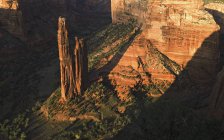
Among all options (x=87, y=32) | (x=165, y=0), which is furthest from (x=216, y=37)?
(x=87, y=32)

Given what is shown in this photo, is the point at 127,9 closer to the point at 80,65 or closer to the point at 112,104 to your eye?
the point at 80,65

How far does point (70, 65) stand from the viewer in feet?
229

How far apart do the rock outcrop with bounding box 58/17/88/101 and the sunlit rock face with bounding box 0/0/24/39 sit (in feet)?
110

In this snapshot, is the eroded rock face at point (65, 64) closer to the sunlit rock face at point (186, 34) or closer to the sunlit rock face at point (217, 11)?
the sunlit rock face at point (186, 34)

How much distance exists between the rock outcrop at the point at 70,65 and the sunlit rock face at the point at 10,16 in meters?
33.7

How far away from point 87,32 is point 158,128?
262 feet

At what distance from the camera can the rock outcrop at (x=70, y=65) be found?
69.1 meters

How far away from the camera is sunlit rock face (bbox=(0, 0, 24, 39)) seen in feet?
320

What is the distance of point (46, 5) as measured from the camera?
122438mm

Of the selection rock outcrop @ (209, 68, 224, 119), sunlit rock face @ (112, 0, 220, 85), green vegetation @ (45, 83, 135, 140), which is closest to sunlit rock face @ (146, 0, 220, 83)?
sunlit rock face @ (112, 0, 220, 85)

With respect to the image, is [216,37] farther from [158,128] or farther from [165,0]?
[158,128]

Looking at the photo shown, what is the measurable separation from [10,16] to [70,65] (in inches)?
1453

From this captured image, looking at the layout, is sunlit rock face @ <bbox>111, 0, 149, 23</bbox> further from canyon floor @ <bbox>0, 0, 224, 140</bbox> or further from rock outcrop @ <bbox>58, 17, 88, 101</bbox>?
rock outcrop @ <bbox>58, 17, 88, 101</bbox>

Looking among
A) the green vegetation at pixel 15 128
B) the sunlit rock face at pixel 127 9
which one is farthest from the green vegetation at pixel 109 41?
the green vegetation at pixel 15 128
